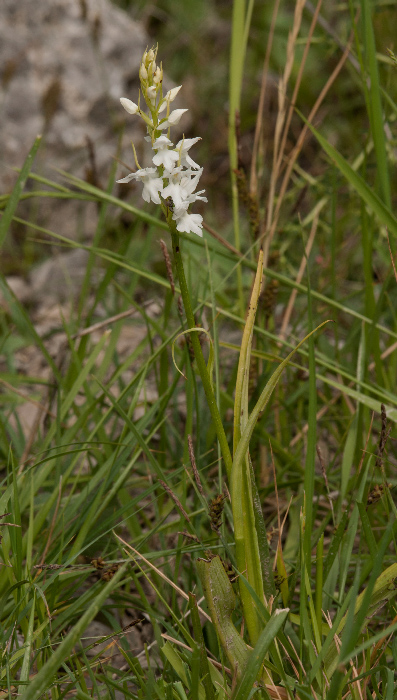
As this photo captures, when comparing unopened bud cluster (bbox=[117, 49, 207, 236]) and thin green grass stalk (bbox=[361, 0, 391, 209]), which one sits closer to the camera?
unopened bud cluster (bbox=[117, 49, 207, 236])

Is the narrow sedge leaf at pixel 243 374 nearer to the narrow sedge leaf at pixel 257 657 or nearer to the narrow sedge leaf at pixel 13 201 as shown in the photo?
the narrow sedge leaf at pixel 257 657

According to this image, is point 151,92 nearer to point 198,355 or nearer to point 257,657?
point 198,355

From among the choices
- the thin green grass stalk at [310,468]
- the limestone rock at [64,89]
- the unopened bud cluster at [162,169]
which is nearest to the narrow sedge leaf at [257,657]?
the thin green grass stalk at [310,468]

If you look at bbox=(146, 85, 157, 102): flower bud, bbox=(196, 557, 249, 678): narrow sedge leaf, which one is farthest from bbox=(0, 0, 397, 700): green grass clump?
bbox=(146, 85, 157, 102): flower bud

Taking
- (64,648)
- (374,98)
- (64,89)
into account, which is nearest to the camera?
(64,648)

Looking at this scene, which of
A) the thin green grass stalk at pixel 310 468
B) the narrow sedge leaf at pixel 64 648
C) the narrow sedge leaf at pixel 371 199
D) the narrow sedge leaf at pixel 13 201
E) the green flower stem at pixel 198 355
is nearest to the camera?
the narrow sedge leaf at pixel 64 648

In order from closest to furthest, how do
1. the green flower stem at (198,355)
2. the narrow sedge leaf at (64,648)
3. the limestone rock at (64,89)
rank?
1. the narrow sedge leaf at (64,648)
2. the green flower stem at (198,355)
3. the limestone rock at (64,89)

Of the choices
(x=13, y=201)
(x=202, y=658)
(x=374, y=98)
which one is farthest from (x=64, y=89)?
(x=202, y=658)

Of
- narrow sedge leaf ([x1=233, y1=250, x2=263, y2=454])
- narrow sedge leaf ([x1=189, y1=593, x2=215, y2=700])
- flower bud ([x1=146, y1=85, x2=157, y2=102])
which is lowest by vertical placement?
narrow sedge leaf ([x1=189, y1=593, x2=215, y2=700])

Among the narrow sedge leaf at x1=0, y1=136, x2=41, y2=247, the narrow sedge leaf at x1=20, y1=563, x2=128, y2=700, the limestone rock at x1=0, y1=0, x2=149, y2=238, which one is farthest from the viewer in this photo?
the limestone rock at x1=0, y1=0, x2=149, y2=238

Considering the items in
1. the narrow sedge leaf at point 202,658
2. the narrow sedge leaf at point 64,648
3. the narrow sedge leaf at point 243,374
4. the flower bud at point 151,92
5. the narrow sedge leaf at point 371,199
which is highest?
the flower bud at point 151,92

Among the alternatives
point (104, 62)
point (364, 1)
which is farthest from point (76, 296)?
point (364, 1)

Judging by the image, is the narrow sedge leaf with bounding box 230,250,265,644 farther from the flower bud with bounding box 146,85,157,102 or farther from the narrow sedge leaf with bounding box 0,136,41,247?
the narrow sedge leaf with bounding box 0,136,41,247
